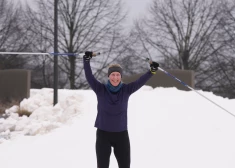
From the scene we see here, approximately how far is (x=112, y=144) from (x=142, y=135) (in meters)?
3.56

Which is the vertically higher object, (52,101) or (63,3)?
(63,3)

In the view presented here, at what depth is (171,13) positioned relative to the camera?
87.1 ft

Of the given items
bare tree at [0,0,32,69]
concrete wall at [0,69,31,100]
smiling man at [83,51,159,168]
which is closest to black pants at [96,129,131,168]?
smiling man at [83,51,159,168]

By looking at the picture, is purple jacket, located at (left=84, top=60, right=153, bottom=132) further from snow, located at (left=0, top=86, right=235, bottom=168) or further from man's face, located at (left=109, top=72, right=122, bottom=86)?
snow, located at (left=0, top=86, right=235, bottom=168)

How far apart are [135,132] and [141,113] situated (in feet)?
4.95

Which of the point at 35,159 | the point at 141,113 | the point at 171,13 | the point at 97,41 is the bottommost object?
the point at 35,159

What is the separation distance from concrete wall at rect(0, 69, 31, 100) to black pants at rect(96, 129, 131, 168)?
9845mm

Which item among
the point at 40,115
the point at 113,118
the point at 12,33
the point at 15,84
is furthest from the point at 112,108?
the point at 12,33

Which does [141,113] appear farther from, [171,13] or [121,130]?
[171,13]

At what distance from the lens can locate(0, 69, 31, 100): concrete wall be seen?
13.0m

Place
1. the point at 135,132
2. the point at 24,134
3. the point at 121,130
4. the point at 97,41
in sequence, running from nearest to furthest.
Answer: the point at 121,130
the point at 135,132
the point at 24,134
the point at 97,41

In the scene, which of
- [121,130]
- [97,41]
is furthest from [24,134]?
[97,41]

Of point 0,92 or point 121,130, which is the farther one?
point 0,92

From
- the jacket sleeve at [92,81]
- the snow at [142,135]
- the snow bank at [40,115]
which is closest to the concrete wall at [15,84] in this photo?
the snow bank at [40,115]
